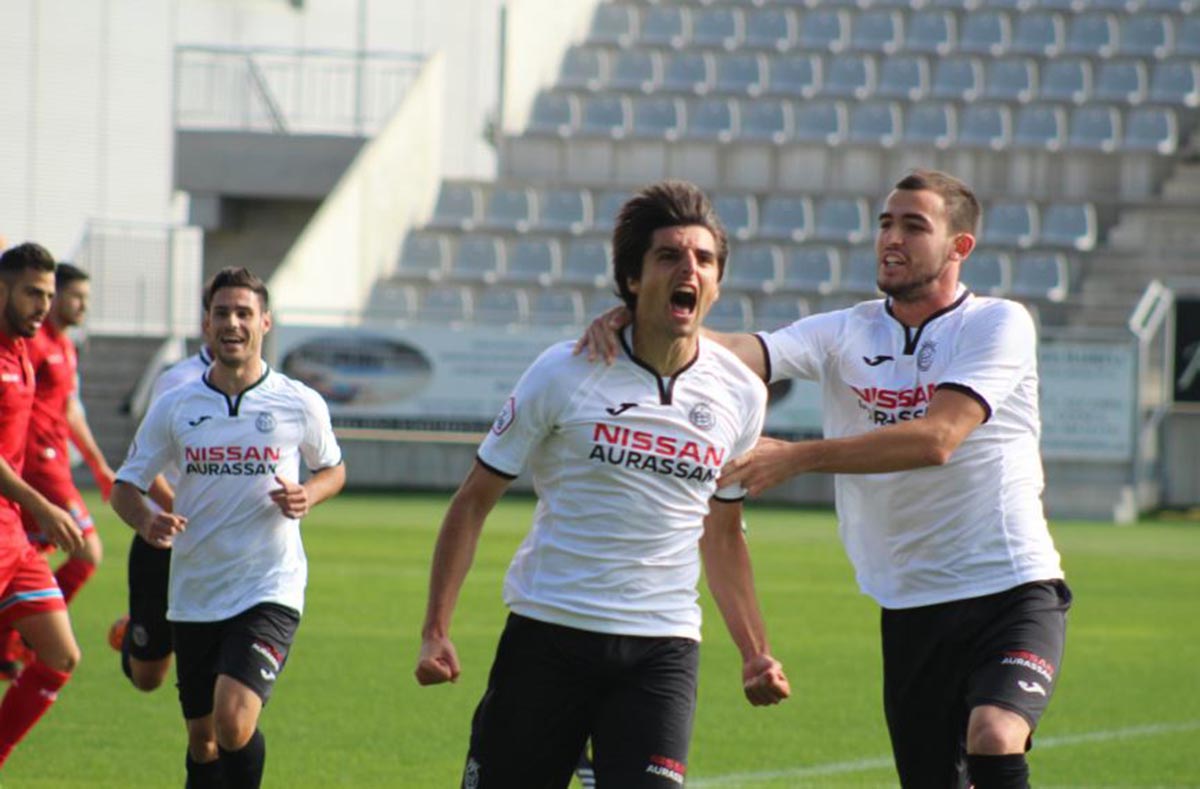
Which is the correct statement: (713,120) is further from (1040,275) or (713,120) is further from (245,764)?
(245,764)

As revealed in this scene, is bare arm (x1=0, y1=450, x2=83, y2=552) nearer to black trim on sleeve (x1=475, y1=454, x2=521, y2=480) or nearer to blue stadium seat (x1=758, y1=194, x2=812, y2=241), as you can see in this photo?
black trim on sleeve (x1=475, y1=454, x2=521, y2=480)

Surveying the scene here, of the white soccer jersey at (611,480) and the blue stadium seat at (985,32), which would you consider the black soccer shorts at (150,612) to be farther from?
the blue stadium seat at (985,32)

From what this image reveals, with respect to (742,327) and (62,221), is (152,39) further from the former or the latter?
(742,327)

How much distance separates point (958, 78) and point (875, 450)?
2769 cm

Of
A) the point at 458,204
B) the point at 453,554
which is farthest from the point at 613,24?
the point at 453,554

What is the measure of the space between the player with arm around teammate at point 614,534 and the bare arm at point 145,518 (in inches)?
97.9

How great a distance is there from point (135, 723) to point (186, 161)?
22.6m

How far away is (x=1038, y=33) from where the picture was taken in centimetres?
3322

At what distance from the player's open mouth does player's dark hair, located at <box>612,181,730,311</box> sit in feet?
0.40

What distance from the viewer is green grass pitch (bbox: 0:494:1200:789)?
359 inches

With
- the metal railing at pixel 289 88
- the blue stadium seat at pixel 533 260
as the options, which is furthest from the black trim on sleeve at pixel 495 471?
the metal railing at pixel 289 88

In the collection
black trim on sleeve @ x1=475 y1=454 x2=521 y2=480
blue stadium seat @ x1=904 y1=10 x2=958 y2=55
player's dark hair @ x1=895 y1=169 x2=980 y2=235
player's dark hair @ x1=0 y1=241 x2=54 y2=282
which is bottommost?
→ black trim on sleeve @ x1=475 y1=454 x2=521 y2=480

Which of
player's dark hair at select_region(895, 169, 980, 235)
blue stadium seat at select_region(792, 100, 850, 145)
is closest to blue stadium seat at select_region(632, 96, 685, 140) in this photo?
blue stadium seat at select_region(792, 100, 850, 145)

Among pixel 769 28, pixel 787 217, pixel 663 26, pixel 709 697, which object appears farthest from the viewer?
pixel 663 26
